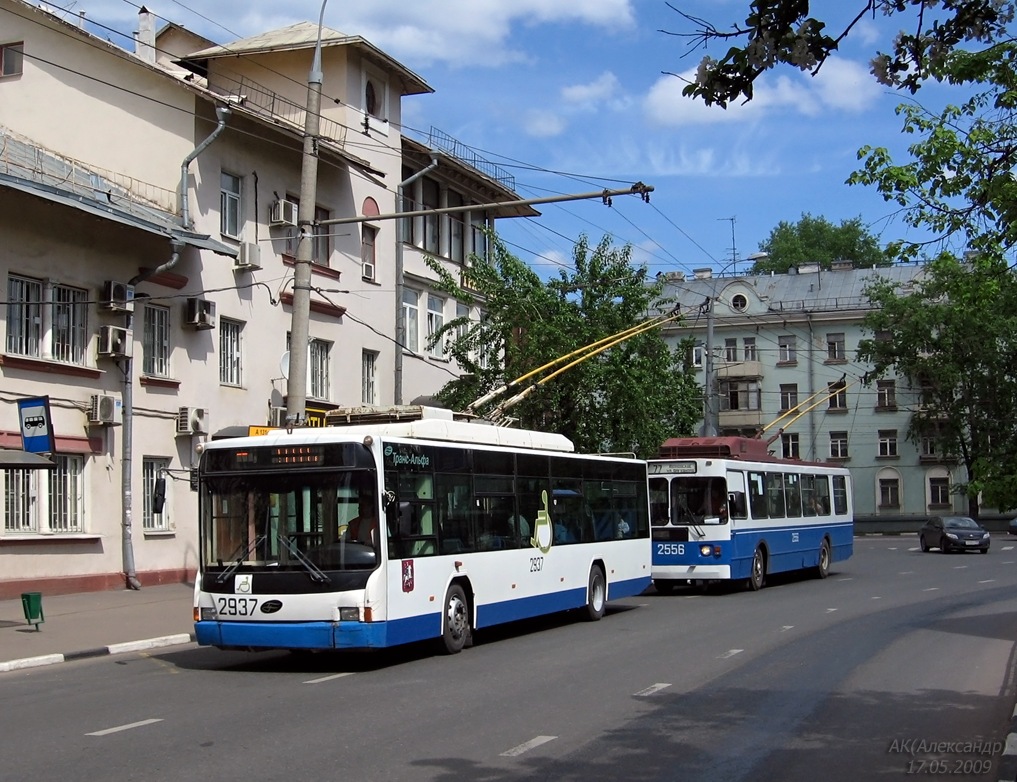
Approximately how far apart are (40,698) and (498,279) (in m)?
21.2

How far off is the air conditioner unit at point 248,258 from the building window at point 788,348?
50814 millimetres

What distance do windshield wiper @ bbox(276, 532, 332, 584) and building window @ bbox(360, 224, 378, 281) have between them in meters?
19.7

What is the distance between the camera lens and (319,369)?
30438 millimetres

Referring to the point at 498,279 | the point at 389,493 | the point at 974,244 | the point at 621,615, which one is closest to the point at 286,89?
the point at 498,279

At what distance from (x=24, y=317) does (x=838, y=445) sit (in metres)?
57.8

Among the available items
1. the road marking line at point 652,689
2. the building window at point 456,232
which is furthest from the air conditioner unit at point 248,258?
the road marking line at point 652,689

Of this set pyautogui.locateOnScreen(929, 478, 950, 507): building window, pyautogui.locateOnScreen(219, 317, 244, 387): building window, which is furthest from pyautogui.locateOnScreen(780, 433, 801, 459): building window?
pyautogui.locateOnScreen(219, 317, 244, 387): building window

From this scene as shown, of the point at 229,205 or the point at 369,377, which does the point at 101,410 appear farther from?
the point at 369,377

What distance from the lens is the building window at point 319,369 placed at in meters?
30.1

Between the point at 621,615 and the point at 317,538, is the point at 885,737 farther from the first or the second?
the point at 621,615

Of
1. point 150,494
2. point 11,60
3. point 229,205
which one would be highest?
point 11,60

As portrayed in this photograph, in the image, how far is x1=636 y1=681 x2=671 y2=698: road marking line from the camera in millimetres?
11383

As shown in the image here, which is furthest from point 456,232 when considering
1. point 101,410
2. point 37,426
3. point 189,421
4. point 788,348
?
point 788,348

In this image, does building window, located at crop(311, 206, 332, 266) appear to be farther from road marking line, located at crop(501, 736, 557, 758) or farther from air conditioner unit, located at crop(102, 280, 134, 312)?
road marking line, located at crop(501, 736, 557, 758)
